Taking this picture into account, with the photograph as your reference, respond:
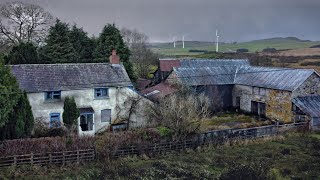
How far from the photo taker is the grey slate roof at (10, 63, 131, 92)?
29812mm

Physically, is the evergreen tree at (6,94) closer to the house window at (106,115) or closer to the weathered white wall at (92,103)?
the weathered white wall at (92,103)

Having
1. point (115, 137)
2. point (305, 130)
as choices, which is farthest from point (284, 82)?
point (115, 137)

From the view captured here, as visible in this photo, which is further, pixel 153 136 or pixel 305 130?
pixel 305 130

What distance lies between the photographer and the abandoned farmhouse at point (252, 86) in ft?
119

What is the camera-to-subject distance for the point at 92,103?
31.9 meters

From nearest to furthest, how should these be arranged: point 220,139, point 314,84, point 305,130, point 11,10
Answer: point 220,139
point 305,130
point 314,84
point 11,10

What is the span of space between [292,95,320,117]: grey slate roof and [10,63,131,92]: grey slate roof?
17181mm

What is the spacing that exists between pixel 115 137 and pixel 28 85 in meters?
8.99

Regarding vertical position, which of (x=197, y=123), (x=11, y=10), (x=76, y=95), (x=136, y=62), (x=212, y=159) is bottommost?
(x=212, y=159)

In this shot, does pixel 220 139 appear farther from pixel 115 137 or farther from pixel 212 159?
pixel 115 137

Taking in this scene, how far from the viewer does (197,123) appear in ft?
98.0

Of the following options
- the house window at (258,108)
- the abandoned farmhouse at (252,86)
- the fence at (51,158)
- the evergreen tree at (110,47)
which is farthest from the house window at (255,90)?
the fence at (51,158)

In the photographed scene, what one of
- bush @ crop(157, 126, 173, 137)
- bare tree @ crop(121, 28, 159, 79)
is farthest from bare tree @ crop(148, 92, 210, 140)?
bare tree @ crop(121, 28, 159, 79)

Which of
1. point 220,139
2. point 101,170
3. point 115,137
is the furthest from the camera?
point 220,139
